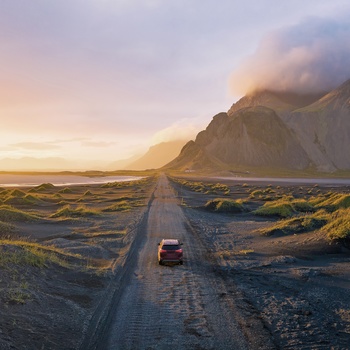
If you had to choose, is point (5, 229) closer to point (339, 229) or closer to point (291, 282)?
point (291, 282)

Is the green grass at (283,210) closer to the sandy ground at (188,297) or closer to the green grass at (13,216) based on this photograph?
the sandy ground at (188,297)

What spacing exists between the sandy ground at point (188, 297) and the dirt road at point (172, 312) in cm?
4

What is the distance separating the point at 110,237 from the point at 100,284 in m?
12.8

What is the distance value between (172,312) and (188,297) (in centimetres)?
176

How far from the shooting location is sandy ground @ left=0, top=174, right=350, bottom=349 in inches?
432

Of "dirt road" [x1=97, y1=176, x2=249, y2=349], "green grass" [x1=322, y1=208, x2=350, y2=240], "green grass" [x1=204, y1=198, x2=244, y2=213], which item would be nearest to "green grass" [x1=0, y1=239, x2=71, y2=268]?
"dirt road" [x1=97, y1=176, x2=249, y2=349]

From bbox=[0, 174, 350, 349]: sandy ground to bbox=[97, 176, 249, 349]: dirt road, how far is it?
0.04 meters

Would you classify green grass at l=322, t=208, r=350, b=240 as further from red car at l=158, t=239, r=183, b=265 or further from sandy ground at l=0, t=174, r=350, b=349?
red car at l=158, t=239, r=183, b=265

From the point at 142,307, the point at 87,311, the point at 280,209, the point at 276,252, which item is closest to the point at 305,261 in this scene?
the point at 276,252

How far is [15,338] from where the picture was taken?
10.2 meters

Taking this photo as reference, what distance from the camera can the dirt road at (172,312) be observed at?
10.8 metres

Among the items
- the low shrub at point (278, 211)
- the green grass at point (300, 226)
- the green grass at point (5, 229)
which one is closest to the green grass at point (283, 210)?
the low shrub at point (278, 211)

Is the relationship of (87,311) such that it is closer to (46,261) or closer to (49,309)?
(49,309)

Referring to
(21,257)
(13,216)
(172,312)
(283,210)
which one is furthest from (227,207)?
(172,312)
